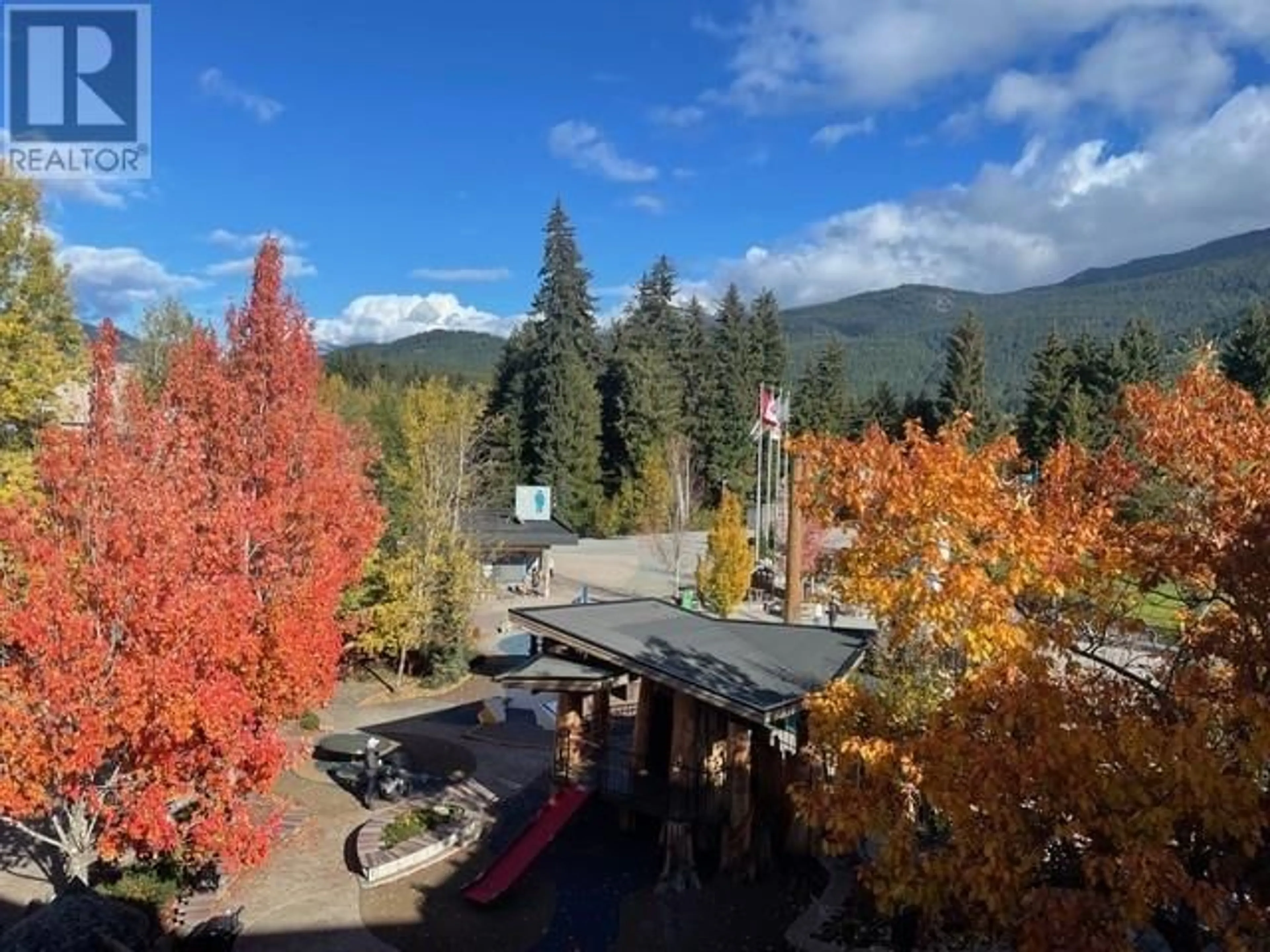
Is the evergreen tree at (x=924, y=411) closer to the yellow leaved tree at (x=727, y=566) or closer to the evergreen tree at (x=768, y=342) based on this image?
the evergreen tree at (x=768, y=342)

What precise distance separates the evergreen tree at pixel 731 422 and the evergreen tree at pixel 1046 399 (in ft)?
57.1

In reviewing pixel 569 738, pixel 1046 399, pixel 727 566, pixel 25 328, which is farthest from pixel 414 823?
pixel 1046 399

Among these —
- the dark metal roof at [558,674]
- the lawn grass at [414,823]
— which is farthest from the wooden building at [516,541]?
the dark metal roof at [558,674]

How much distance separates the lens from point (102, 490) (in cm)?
1028

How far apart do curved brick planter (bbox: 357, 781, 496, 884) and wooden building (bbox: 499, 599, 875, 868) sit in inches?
67.2

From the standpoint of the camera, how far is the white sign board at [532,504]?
42938 mm

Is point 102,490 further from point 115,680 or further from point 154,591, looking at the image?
point 115,680

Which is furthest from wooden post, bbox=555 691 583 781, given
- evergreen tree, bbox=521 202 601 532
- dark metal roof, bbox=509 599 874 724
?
evergreen tree, bbox=521 202 601 532

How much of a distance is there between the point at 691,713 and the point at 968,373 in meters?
52.8

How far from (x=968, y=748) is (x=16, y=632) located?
364 inches

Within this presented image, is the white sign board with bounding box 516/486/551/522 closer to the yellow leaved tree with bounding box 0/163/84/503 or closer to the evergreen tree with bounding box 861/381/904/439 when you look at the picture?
the yellow leaved tree with bounding box 0/163/84/503

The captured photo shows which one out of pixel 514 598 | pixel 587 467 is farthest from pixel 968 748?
pixel 587 467

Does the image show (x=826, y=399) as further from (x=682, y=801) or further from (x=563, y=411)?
(x=682, y=801)

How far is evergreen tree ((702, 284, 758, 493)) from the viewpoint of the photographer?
206ft
